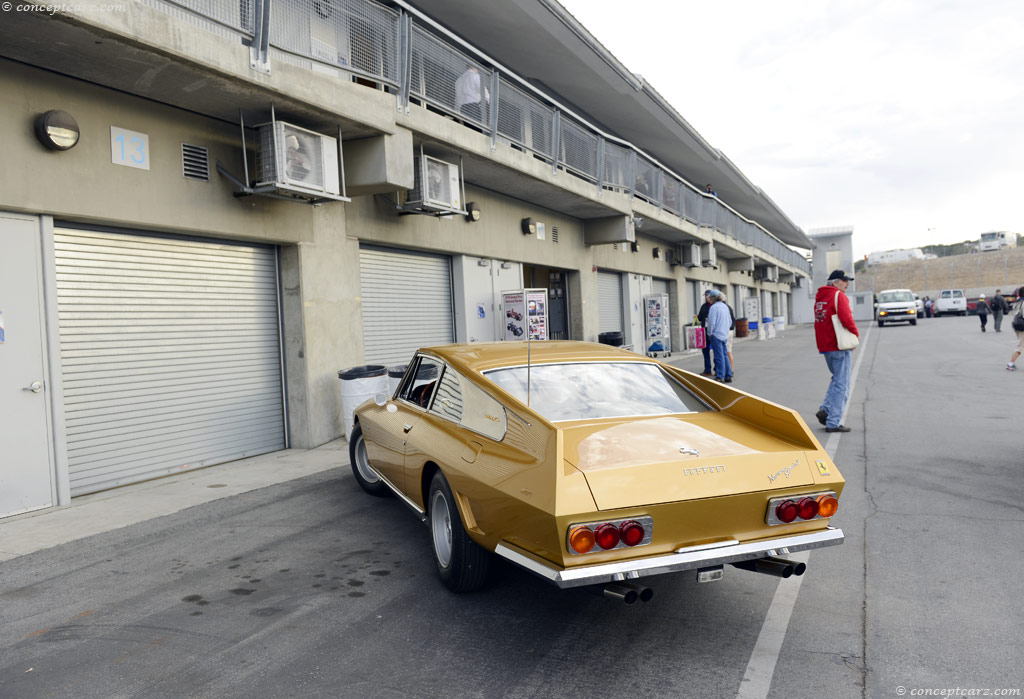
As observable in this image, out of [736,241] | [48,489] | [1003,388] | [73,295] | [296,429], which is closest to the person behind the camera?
[48,489]

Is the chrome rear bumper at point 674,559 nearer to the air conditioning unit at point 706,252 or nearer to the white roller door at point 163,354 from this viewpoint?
the white roller door at point 163,354

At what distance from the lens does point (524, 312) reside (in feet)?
45.9

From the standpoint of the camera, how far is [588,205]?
16172mm

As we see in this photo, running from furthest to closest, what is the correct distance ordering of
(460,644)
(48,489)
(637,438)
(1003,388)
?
1. (1003,388)
2. (48,489)
3. (637,438)
4. (460,644)

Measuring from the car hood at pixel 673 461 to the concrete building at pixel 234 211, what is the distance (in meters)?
5.22

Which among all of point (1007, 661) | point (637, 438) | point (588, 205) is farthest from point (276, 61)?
point (588, 205)

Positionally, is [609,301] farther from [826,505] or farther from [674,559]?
[674,559]

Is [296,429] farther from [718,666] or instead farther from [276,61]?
[718,666]

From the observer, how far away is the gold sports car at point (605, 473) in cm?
312

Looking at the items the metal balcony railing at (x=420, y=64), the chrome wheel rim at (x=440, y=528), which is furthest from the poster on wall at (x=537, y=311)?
the chrome wheel rim at (x=440, y=528)

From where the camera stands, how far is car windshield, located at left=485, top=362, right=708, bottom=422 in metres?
4.15

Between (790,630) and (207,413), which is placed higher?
(207,413)

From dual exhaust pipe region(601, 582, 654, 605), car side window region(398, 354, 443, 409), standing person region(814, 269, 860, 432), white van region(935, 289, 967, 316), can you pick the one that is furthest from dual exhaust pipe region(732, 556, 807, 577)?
white van region(935, 289, 967, 316)

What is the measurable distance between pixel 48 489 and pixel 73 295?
191 centimetres
